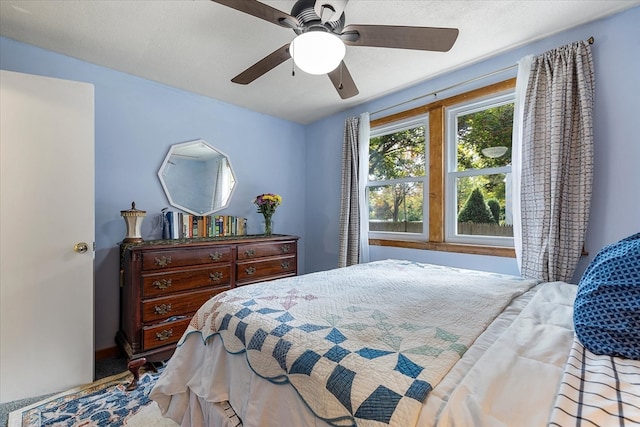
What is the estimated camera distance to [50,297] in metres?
1.83

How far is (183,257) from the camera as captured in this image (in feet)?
7.46

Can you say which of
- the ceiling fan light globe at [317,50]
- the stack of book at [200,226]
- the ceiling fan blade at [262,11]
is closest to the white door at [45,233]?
the stack of book at [200,226]

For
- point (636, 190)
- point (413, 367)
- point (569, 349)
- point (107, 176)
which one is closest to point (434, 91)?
point (636, 190)

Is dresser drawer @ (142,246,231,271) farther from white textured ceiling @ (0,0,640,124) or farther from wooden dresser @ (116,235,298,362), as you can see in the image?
white textured ceiling @ (0,0,640,124)

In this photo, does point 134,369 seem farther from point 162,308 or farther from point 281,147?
point 281,147

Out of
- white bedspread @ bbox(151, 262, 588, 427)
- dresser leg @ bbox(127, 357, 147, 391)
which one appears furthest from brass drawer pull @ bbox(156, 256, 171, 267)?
white bedspread @ bbox(151, 262, 588, 427)

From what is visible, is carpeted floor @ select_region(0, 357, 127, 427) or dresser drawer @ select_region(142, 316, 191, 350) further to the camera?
dresser drawer @ select_region(142, 316, 191, 350)

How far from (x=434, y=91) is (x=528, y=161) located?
1060 mm

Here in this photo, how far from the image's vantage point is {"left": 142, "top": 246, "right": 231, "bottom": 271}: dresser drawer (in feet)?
6.91

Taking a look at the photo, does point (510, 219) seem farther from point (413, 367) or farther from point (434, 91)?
point (413, 367)

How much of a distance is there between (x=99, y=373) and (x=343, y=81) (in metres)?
2.71

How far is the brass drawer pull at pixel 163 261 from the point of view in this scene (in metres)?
2.14

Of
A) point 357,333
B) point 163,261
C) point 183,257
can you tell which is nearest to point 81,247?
point 163,261

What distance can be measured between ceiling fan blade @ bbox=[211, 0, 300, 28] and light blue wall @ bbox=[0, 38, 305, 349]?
178cm
